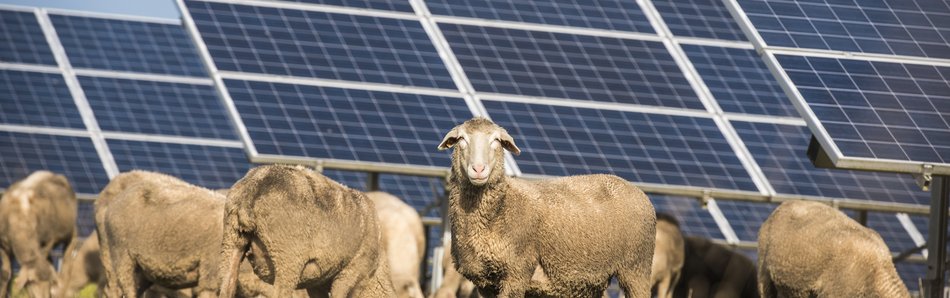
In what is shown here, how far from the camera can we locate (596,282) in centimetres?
1302

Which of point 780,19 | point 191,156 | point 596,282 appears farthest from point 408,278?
point 191,156

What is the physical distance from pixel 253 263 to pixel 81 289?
12067 mm

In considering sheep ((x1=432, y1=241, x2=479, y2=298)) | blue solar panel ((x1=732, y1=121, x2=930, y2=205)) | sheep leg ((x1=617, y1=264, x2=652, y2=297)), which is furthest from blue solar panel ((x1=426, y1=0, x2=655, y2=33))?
sheep leg ((x1=617, y1=264, x2=652, y2=297))

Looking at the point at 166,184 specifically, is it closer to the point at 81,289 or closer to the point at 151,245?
the point at 151,245

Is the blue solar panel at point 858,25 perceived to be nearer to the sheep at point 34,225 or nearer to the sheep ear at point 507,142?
the sheep ear at point 507,142

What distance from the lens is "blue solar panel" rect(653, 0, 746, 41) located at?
26.6m

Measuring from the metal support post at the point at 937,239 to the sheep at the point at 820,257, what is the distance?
2.88 metres

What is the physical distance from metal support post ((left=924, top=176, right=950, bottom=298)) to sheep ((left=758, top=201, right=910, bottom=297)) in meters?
2.88

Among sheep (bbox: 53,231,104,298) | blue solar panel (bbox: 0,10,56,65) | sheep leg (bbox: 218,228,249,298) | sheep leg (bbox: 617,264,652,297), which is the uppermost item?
blue solar panel (bbox: 0,10,56,65)

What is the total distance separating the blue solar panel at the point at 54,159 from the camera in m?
29.5

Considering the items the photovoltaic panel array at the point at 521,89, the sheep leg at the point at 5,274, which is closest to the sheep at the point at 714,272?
the photovoltaic panel array at the point at 521,89

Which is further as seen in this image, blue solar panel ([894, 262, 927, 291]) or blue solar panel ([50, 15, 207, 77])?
blue solar panel ([50, 15, 207, 77])

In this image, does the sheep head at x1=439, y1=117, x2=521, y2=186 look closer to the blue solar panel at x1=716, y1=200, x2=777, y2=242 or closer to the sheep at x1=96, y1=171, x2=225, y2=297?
the sheep at x1=96, y1=171, x2=225, y2=297

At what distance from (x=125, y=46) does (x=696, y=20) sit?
45.1 feet
